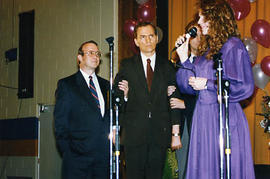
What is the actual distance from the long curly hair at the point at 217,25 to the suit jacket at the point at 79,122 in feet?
4.22

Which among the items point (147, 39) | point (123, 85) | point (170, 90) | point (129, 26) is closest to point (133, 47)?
point (129, 26)

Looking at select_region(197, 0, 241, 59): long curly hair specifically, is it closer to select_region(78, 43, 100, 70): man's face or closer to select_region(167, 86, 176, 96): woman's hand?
select_region(167, 86, 176, 96): woman's hand

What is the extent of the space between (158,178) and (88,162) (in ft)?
2.45

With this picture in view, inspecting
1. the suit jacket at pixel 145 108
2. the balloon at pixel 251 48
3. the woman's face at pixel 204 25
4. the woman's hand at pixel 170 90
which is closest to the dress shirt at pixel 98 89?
the suit jacket at pixel 145 108

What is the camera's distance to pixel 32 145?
596 centimetres

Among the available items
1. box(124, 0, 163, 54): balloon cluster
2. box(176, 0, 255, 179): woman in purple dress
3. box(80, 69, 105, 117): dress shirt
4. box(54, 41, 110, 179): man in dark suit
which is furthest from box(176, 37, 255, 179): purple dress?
box(124, 0, 163, 54): balloon cluster

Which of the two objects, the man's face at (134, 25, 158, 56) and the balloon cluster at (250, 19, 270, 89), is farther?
the balloon cluster at (250, 19, 270, 89)

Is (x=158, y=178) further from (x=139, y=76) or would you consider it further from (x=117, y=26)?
(x=117, y=26)

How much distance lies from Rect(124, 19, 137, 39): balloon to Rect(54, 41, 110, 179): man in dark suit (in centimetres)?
120

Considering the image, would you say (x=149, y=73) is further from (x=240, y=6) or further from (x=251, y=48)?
(x=240, y=6)

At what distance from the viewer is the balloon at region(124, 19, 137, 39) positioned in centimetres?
456

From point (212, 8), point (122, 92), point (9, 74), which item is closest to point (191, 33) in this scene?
point (212, 8)

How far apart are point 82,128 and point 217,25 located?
159 cm

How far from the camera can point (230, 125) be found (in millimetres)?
2316
